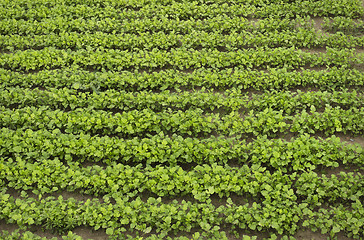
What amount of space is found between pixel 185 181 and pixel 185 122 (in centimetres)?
124

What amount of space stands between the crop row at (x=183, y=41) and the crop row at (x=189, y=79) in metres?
1.03

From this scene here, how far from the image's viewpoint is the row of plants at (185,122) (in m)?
6.07

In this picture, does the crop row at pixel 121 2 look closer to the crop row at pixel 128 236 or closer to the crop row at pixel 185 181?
the crop row at pixel 185 181

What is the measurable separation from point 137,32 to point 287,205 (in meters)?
5.56

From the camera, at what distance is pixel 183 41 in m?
7.90

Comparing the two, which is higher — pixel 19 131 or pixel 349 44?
pixel 349 44

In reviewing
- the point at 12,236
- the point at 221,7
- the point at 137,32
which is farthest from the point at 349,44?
the point at 12,236

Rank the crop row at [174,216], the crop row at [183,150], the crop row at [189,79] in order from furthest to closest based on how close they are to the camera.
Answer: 1. the crop row at [189,79]
2. the crop row at [183,150]
3. the crop row at [174,216]

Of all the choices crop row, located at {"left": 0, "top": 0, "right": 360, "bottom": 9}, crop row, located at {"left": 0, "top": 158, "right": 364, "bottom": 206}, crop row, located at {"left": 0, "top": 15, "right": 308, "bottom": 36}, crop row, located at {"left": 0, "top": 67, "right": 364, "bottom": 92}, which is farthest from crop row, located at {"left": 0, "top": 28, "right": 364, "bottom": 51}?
crop row, located at {"left": 0, "top": 158, "right": 364, "bottom": 206}

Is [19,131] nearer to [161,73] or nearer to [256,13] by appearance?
[161,73]

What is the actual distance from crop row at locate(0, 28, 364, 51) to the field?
0.04 meters

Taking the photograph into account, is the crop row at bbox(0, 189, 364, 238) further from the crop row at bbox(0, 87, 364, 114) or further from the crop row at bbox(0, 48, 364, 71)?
the crop row at bbox(0, 48, 364, 71)

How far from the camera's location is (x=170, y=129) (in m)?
6.36

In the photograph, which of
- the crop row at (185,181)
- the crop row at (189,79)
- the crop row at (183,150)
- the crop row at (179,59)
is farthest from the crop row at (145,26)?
the crop row at (185,181)
